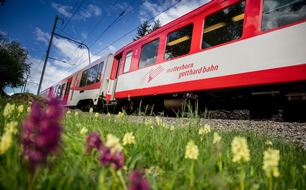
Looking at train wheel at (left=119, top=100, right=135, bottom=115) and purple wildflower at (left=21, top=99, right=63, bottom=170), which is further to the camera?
train wheel at (left=119, top=100, right=135, bottom=115)

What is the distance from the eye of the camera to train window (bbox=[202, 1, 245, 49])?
493cm

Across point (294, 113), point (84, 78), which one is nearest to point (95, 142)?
point (294, 113)

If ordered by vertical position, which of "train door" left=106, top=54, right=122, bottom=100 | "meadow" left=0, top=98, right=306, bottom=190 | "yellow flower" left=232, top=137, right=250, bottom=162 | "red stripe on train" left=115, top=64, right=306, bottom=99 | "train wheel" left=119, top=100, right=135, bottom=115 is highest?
"train door" left=106, top=54, right=122, bottom=100

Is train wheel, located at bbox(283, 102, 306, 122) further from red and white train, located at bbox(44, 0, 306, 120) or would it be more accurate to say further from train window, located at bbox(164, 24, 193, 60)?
train window, located at bbox(164, 24, 193, 60)

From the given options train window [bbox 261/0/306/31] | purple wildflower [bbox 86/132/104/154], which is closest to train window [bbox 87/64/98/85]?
train window [bbox 261/0/306/31]

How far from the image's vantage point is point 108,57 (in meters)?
11.1

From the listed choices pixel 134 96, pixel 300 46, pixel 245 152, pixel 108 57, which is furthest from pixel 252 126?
pixel 108 57

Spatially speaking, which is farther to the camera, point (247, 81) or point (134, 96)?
point (134, 96)

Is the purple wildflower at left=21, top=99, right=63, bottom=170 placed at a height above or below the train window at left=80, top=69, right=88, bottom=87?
below

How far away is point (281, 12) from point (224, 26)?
1.33 metres

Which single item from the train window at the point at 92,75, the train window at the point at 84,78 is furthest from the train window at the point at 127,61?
the train window at the point at 84,78

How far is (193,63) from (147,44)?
9.34 ft

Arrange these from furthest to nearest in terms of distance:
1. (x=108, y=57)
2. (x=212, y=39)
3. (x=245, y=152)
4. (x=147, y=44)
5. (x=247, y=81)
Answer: (x=108, y=57) → (x=147, y=44) → (x=212, y=39) → (x=247, y=81) → (x=245, y=152)

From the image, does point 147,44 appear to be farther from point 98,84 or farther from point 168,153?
point 168,153
